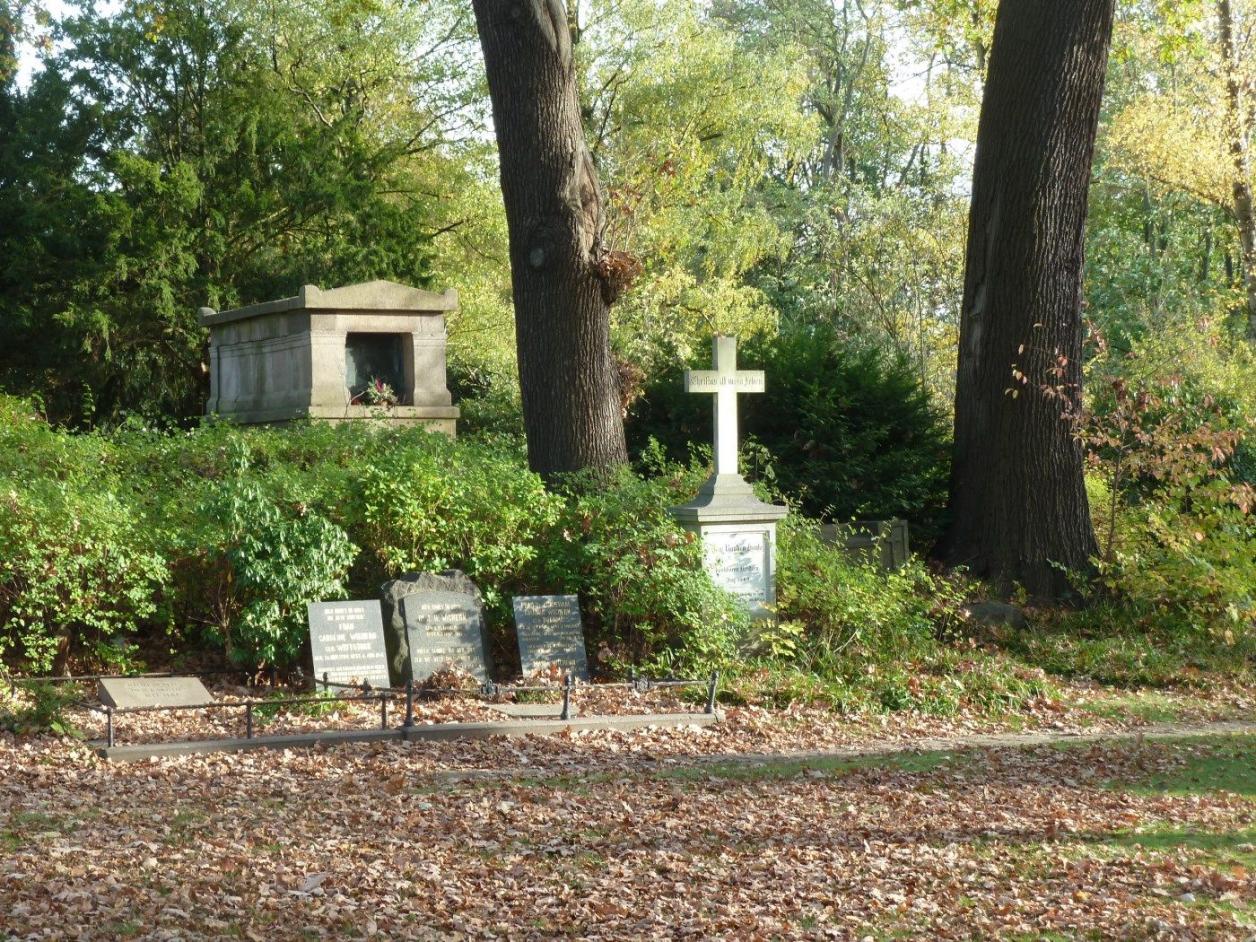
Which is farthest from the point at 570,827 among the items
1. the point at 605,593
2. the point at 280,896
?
the point at 605,593

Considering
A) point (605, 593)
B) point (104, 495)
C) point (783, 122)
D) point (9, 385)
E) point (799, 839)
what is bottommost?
point (799, 839)

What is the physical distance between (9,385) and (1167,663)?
65.5ft

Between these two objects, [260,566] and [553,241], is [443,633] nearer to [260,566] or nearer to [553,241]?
[260,566]

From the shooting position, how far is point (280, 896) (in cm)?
548

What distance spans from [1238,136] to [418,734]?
21245mm

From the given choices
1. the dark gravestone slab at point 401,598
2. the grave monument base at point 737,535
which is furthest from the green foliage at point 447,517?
the grave monument base at point 737,535

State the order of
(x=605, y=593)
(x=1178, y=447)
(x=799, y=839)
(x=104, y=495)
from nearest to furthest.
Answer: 1. (x=799, y=839)
2. (x=104, y=495)
3. (x=605, y=593)
4. (x=1178, y=447)

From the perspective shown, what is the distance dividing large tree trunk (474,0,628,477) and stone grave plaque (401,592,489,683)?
2.62 meters

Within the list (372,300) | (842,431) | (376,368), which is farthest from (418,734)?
(376,368)

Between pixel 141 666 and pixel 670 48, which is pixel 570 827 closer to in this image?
pixel 141 666

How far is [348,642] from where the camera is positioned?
10.2 metres

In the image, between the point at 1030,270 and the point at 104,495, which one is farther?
the point at 1030,270

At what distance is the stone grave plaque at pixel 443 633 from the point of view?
10453 mm

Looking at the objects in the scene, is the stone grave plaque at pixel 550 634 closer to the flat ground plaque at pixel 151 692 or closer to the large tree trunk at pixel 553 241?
the large tree trunk at pixel 553 241
